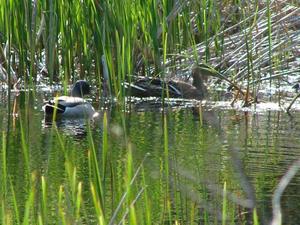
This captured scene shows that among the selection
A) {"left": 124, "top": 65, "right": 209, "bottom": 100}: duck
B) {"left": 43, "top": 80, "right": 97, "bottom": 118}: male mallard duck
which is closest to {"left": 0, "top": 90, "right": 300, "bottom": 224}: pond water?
{"left": 43, "top": 80, "right": 97, "bottom": 118}: male mallard duck

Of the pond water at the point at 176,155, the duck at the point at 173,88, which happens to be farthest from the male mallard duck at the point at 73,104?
the duck at the point at 173,88

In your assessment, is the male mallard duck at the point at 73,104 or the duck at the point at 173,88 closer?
the male mallard duck at the point at 73,104

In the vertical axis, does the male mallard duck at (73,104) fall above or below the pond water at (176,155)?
above

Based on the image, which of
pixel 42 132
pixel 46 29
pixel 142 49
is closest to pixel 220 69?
pixel 142 49

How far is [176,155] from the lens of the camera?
7.20 m

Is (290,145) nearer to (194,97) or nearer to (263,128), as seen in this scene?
(263,128)

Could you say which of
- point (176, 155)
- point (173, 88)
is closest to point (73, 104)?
point (173, 88)

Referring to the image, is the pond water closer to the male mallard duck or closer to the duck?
the male mallard duck

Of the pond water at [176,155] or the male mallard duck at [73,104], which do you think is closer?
the pond water at [176,155]

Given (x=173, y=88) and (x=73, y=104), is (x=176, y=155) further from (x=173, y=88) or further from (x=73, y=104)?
(x=173, y=88)

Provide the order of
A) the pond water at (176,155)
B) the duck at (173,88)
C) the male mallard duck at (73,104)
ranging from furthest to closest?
the duck at (173,88) < the male mallard duck at (73,104) < the pond water at (176,155)

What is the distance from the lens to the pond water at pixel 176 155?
5.27m

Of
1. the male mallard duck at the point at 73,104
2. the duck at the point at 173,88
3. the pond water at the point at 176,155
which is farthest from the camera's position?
the duck at the point at 173,88

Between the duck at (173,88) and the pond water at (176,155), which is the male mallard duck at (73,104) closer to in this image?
the pond water at (176,155)
